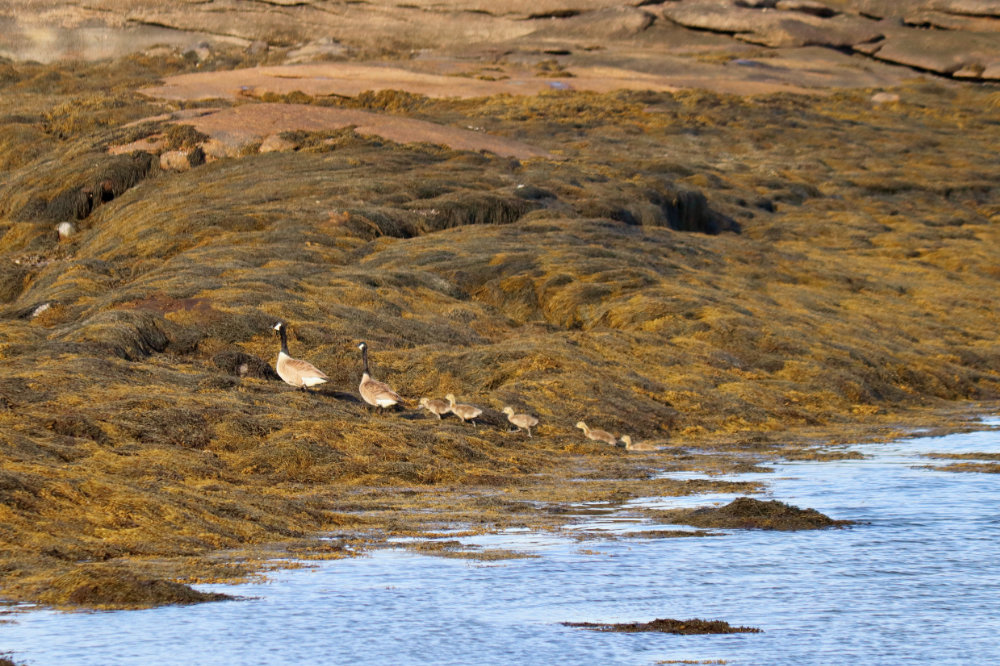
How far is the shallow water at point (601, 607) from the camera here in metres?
7.78

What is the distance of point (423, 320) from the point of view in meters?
23.6

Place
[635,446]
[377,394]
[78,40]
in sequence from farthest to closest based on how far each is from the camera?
[78,40]
[635,446]
[377,394]

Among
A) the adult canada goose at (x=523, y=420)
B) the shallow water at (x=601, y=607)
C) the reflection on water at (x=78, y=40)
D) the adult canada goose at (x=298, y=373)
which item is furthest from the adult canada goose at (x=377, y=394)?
the reflection on water at (x=78, y=40)

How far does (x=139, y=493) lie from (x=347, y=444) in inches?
155

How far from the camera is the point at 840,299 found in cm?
3047

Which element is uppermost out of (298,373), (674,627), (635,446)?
(674,627)

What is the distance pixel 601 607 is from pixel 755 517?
353cm

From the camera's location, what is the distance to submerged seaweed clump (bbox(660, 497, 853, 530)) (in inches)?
473

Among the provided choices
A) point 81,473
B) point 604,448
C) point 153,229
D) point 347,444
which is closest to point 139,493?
point 81,473

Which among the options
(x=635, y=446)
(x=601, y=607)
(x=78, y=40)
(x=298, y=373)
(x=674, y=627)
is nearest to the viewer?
(x=674, y=627)

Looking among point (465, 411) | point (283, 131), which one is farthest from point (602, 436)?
point (283, 131)

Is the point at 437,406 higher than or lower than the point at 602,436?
A: higher

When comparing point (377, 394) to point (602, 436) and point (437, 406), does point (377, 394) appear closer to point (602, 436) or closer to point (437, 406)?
point (437, 406)

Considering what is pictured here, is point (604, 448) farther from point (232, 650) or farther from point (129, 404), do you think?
point (232, 650)
